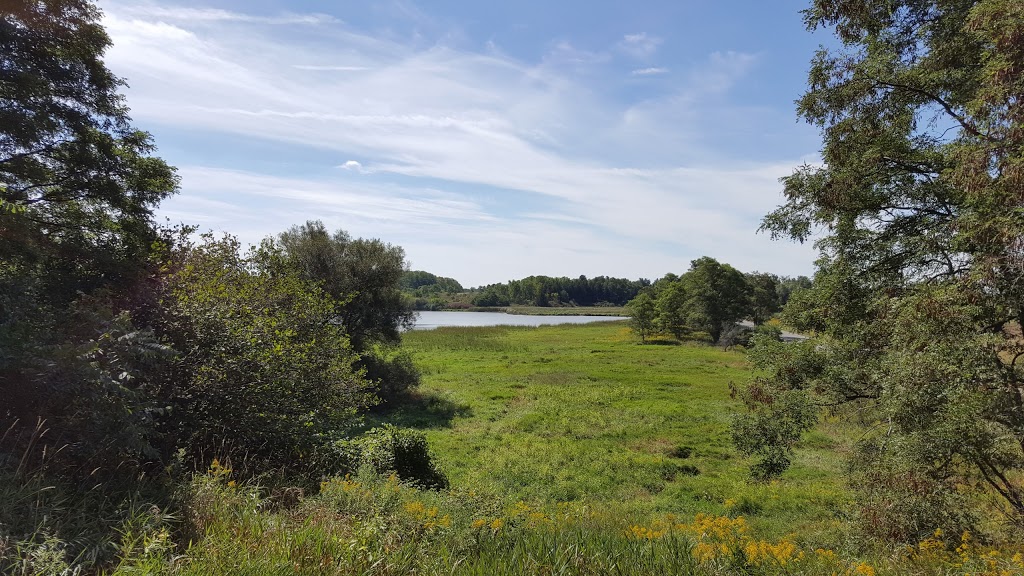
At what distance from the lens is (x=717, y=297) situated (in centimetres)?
5188

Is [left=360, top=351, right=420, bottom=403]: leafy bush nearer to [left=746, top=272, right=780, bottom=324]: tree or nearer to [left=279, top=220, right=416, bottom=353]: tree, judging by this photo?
[left=279, top=220, right=416, bottom=353]: tree

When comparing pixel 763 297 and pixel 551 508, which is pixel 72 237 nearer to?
pixel 551 508

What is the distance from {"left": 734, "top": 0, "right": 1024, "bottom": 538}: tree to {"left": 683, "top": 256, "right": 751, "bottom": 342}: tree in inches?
1694

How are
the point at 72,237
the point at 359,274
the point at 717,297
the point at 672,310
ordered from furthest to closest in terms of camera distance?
the point at 672,310 < the point at 717,297 < the point at 359,274 < the point at 72,237

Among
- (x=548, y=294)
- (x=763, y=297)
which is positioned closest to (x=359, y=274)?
(x=763, y=297)

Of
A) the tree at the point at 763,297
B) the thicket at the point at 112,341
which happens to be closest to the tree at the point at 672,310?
the tree at the point at 763,297

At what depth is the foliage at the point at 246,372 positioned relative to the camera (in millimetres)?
7730

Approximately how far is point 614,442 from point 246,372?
13166 mm

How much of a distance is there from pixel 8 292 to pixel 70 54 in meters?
Result: 10.1

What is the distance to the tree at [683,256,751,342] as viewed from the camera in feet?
171

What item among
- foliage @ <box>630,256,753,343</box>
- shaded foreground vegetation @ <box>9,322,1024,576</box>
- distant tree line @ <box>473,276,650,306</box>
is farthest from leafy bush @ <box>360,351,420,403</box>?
distant tree line @ <box>473,276,650,306</box>

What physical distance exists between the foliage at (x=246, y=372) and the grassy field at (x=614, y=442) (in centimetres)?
392

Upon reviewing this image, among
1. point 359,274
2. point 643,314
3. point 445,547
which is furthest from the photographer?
point 643,314

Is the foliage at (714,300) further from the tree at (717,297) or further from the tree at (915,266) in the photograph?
the tree at (915,266)
